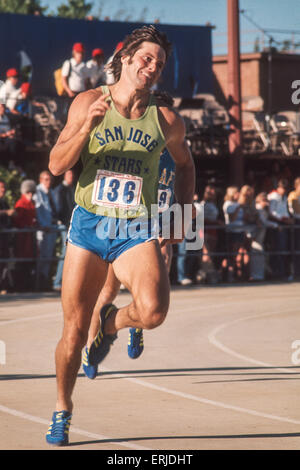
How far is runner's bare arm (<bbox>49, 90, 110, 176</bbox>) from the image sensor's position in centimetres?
566

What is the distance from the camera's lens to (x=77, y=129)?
580 centimetres

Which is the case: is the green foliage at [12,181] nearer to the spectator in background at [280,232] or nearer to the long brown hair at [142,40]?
the spectator in background at [280,232]

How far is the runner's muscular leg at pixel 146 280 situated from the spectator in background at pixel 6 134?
465 inches

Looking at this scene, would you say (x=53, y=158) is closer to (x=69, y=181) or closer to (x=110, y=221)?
(x=110, y=221)

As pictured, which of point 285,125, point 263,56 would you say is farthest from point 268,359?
point 263,56

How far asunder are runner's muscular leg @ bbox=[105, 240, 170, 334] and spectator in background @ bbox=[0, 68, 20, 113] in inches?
500

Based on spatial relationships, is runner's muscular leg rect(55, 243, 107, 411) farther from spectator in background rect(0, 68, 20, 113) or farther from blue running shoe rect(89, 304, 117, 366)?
spectator in background rect(0, 68, 20, 113)

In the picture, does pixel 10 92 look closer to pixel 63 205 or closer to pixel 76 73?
pixel 76 73

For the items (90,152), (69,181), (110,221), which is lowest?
(110,221)

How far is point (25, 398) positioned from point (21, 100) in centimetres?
1141

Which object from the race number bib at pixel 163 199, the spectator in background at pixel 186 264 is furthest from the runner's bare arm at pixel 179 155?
the spectator in background at pixel 186 264

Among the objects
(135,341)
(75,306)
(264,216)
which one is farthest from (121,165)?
(264,216)

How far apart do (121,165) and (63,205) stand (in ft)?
34.8

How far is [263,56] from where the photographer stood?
131 ft
